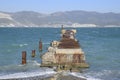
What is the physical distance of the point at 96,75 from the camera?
1497 inches

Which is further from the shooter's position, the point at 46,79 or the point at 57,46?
the point at 57,46

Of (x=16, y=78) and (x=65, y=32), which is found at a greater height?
(x=65, y=32)

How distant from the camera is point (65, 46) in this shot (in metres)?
40.0

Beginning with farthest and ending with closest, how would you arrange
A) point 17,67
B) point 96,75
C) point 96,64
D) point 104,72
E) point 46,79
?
point 96,64 → point 17,67 → point 104,72 → point 96,75 → point 46,79

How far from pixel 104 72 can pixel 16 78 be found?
37.7 ft

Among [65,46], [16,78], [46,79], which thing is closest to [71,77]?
[46,79]

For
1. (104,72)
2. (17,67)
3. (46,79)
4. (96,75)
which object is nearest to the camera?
(46,79)

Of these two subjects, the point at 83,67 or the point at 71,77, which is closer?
the point at 71,77

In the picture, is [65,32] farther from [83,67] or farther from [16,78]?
[16,78]

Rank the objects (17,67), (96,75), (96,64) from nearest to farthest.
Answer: (96,75) < (17,67) < (96,64)

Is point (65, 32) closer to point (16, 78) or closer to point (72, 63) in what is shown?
point (72, 63)

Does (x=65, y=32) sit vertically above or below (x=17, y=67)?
above

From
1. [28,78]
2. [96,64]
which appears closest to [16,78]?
[28,78]

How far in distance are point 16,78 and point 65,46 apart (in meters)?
8.77
